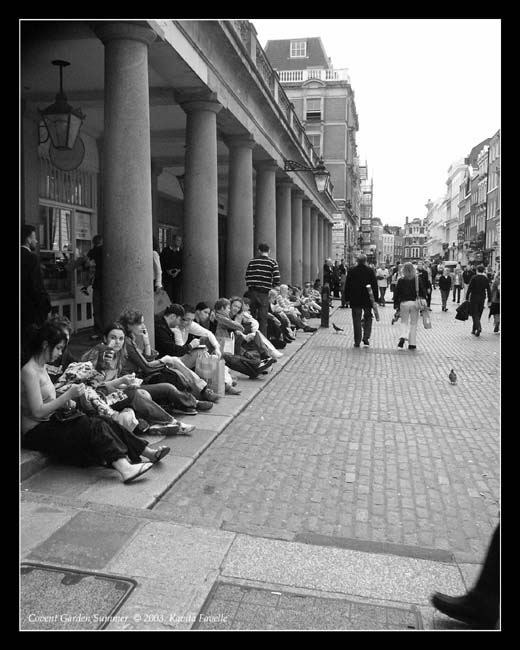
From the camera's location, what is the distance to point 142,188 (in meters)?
8.08

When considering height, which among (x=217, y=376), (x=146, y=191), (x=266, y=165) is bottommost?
(x=217, y=376)

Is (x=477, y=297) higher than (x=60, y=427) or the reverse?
higher

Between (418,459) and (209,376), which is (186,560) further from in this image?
(209,376)

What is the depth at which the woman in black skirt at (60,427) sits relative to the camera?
16.3ft

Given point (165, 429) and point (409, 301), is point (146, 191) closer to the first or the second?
point (165, 429)

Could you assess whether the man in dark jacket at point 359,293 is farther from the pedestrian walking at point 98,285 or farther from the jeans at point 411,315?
the pedestrian walking at point 98,285

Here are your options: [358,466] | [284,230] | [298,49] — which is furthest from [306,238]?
[298,49]

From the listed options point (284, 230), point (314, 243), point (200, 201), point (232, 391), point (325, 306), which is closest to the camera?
point (232, 391)

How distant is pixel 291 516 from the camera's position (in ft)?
15.5

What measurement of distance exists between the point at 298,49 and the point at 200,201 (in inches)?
2417

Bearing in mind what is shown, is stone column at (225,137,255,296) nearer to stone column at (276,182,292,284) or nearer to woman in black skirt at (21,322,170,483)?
stone column at (276,182,292,284)

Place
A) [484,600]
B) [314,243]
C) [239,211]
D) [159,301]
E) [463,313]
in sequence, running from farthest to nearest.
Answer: [314,243]
[463,313]
[239,211]
[159,301]
[484,600]

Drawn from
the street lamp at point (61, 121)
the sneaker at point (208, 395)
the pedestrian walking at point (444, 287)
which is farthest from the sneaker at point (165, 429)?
the pedestrian walking at point (444, 287)
